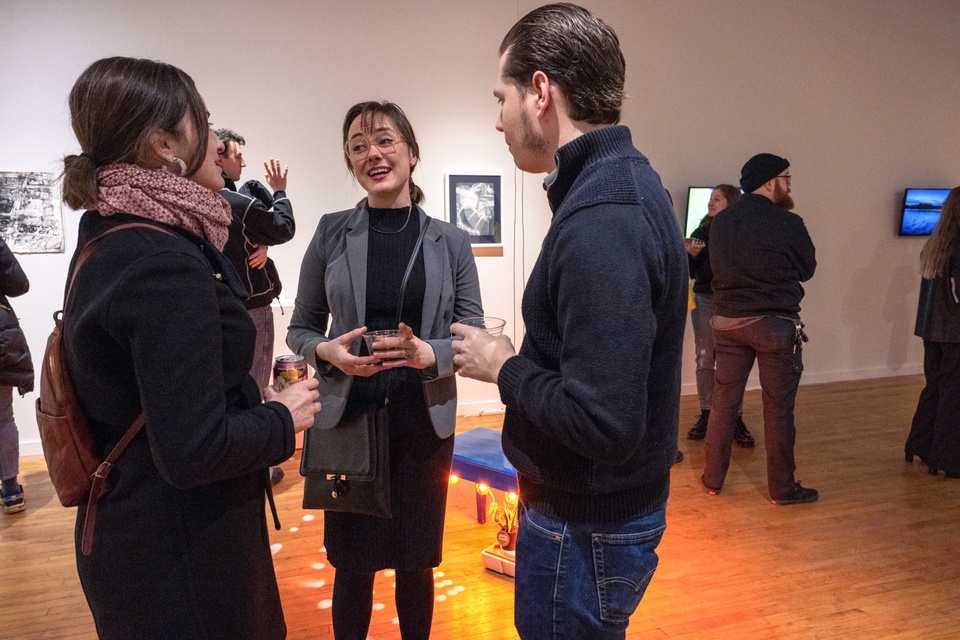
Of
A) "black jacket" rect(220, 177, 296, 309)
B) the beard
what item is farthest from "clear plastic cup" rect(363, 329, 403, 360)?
the beard

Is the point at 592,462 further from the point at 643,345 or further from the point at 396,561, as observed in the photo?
the point at 396,561

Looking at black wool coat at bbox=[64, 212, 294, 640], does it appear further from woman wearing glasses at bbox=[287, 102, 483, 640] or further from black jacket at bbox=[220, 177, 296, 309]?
black jacket at bbox=[220, 177, 296, 309]

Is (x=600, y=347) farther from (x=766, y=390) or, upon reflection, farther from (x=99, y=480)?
(x=766, y=390)

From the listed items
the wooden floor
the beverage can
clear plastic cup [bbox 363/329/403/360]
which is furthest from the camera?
the wooden floor

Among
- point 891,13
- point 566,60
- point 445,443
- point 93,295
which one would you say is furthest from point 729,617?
point 891,13

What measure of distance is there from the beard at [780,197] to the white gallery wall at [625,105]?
1867mm

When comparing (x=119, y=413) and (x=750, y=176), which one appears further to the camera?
(x=750, y=176)

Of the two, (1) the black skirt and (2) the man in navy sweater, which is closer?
(2) the man in navy sweater

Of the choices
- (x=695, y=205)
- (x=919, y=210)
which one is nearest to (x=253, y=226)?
(x=695, y=205)

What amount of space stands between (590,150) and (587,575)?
784 millimetres

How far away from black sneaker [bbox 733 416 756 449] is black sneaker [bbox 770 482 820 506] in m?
0.86

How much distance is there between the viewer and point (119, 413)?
1098mm

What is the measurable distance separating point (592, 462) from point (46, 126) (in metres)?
4.79

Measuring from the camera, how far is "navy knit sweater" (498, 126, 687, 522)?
1025 mm
